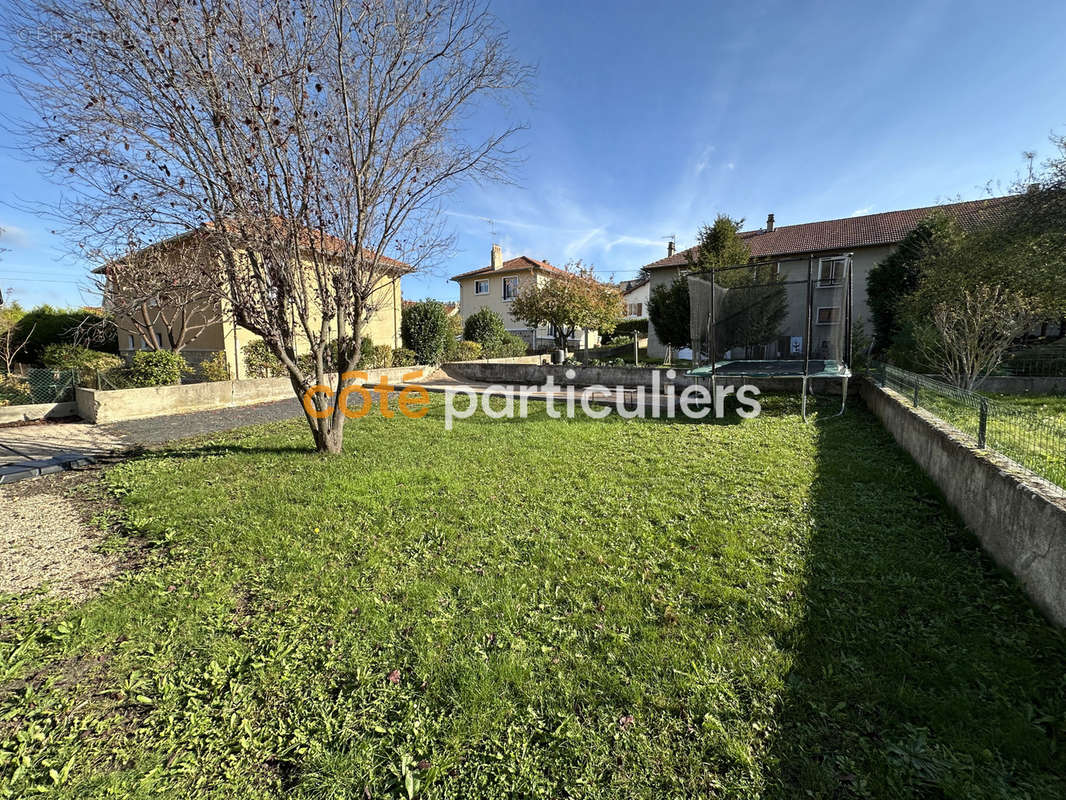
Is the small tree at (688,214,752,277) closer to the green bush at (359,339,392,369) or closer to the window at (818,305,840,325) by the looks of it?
the window at (818,305,840,325)

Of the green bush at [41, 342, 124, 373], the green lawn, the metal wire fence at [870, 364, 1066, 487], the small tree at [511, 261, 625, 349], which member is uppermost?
the small tree at [511, 261, 625, 349]

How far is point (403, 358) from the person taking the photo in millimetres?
15250

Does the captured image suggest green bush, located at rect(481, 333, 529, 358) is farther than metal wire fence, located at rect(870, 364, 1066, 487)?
Yes

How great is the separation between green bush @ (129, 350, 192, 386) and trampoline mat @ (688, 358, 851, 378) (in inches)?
439

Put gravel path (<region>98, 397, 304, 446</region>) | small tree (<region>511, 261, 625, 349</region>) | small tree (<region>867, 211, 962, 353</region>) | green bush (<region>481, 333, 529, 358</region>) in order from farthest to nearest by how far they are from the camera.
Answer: green bush (<region>481, 333, 529, 358</region>)
small tree (<region>511, 261, 625, 349</region>)
small tree (<region>867, 211, 962, 353</region>)
gravel path (<region>98, 397, 304, 446</region>)

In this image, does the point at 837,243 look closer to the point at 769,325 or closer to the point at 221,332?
the point at 769,325

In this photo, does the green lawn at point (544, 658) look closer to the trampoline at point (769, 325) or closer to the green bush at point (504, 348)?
the trampoline at point (769, 325)

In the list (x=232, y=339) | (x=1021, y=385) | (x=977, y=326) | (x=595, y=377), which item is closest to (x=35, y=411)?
(x=232, y=339)

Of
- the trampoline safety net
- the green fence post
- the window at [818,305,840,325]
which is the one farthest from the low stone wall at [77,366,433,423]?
the window at [818,305,840,325]

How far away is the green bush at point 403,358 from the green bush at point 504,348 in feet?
11.1

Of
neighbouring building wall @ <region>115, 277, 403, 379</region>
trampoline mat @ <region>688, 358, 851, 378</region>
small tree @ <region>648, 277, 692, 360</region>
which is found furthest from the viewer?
small tree @ <region>648, 277, 692, 360</region>

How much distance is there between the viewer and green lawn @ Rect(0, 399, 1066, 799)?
163 cm

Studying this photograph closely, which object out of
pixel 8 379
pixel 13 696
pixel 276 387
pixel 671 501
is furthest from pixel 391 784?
pixel 8 379

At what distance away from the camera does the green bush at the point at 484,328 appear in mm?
19734
